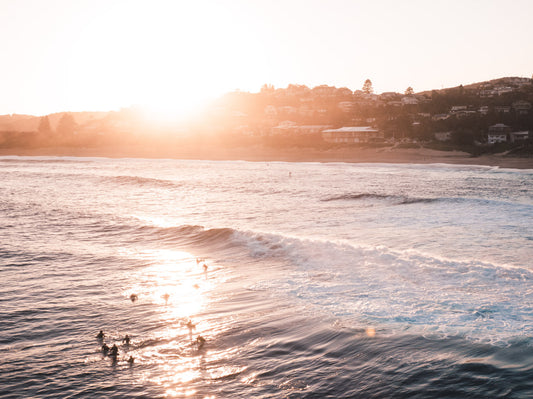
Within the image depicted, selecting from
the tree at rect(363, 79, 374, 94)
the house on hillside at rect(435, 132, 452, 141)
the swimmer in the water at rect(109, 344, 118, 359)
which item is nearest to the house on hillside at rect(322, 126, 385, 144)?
the house on hillside at rect(435, 132, 452, 141)

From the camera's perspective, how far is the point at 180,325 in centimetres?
960

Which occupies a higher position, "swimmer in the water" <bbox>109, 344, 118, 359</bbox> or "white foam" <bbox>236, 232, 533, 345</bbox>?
"swimmer in the water" <bbox>109, 344, 118, 359</bbox>

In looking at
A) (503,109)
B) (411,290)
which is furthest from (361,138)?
(411,290)

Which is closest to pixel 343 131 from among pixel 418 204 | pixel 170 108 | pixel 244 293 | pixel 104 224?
pixel 418 204

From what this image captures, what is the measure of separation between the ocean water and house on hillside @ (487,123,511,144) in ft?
159

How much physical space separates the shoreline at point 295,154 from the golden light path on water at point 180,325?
46996 mm

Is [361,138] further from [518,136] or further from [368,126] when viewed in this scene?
[518,136]

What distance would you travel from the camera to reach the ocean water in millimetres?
7480

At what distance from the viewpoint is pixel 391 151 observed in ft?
216

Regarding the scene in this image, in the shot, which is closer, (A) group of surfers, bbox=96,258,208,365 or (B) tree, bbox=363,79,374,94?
(A) group of surfers, bbox=96,258,208,365

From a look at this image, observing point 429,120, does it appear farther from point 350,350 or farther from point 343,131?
point 350,350

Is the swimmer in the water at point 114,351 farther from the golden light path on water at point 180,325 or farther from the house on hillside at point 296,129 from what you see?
the house on hillside at point 296,129

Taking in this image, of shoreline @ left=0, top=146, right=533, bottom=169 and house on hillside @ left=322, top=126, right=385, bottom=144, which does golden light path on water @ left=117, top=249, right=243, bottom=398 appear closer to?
shoreline @ left=0, top=146, right=533, bottom=169

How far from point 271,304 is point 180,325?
2.21 m
